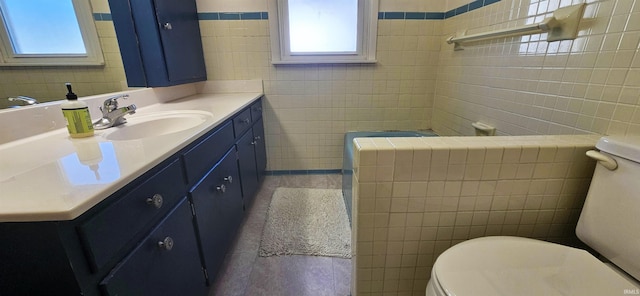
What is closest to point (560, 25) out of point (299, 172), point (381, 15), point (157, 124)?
point (381, 15)

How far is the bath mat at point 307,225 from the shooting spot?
59.7 inches

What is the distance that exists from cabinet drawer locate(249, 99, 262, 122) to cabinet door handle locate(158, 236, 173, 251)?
125 cm

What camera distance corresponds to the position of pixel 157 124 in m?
1.35

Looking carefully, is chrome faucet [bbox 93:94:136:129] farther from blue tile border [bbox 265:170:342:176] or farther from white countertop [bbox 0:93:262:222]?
blue tile border [bbox 265:170:342:176]

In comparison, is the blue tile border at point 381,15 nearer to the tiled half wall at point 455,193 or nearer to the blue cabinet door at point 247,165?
the blue cabinet door at point 247,165

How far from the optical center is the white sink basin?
3.75 feet

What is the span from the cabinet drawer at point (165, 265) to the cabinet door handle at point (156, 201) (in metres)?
0.07

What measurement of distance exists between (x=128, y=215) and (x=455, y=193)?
39.1 inches

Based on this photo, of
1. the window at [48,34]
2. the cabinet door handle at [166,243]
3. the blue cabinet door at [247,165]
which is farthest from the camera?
the blue cabinet door at [247,165]

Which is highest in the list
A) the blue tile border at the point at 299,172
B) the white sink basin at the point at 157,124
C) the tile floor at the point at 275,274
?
the white sink basin at the point at 157,124

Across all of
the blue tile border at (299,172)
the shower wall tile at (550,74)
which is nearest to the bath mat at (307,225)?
the blue tile border at (299,172)

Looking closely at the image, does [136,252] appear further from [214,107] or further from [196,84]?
[196,84]

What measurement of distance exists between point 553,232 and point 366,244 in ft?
2.34

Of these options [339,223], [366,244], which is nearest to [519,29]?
[366,244]
